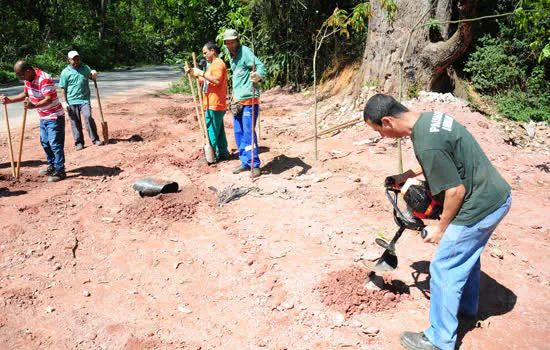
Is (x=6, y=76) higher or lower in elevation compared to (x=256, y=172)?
higher

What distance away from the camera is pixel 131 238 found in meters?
4.76

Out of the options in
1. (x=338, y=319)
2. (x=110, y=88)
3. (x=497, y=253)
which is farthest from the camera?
(x=110, y=88)

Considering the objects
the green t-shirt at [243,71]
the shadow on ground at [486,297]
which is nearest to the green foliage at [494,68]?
the green t-shirt at [243,71]

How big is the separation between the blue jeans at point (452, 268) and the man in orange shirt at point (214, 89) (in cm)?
424

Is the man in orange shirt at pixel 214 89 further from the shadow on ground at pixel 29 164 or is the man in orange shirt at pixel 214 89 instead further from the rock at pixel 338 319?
the rock at pixel 338 319

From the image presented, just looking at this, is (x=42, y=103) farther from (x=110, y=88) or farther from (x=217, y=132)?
(x=110, y=88)

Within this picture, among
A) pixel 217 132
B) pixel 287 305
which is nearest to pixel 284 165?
pixel 217 132

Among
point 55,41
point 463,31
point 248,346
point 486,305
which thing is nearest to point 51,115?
point 248,346

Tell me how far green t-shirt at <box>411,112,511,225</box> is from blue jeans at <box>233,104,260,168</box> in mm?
3623

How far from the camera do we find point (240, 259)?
4266 mm

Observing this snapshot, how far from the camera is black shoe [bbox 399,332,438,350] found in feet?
9.36

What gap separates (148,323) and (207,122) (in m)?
3.68

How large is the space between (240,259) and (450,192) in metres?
2.39

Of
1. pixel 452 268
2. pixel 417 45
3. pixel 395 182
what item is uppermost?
pixel 417 45
